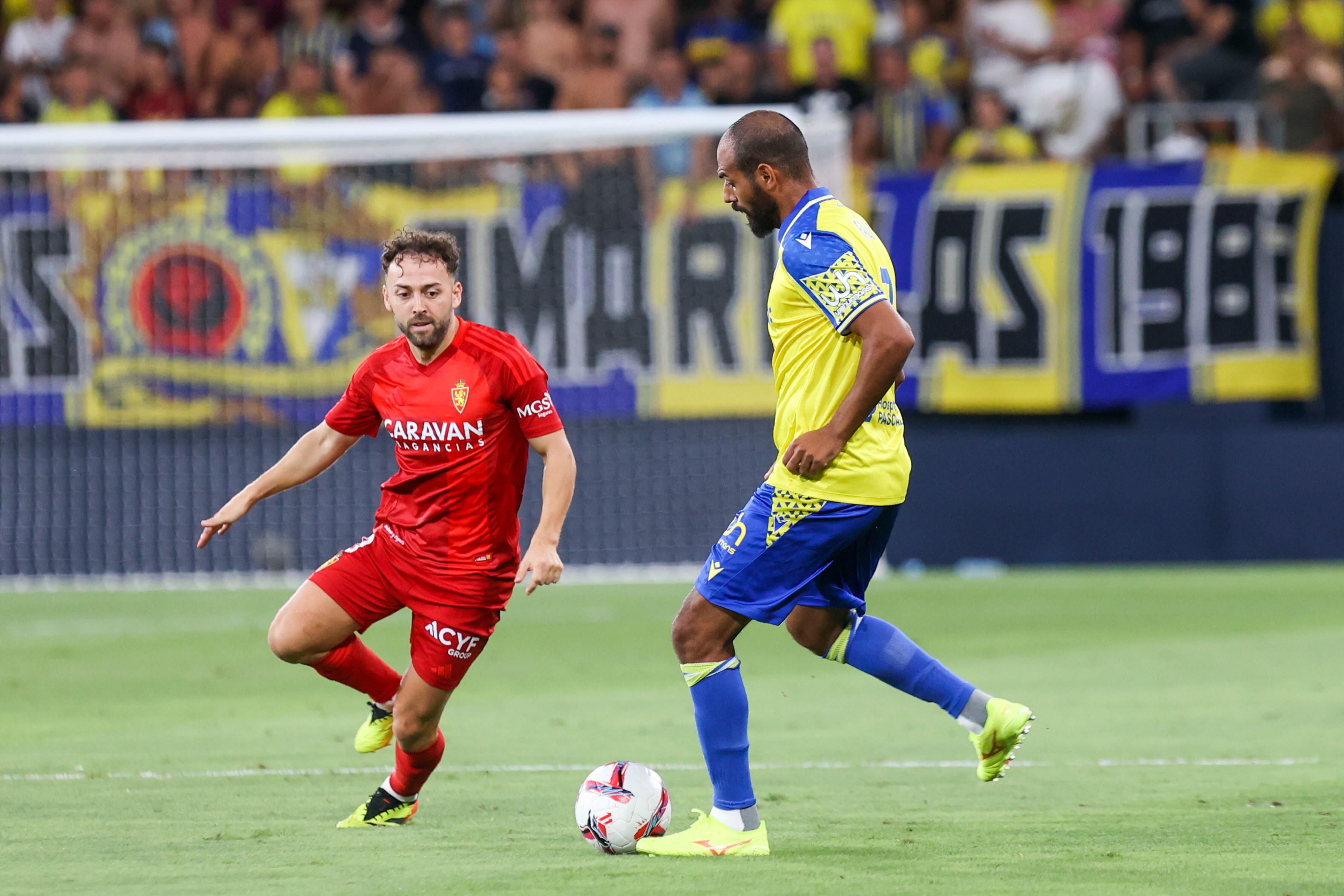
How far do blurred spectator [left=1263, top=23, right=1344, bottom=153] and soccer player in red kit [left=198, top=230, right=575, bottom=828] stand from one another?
1120cm

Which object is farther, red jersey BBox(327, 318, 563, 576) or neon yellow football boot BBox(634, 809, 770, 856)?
red jersey BBox(327, 318, 563, 576)

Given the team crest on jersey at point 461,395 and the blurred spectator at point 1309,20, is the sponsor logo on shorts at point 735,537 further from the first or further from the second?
the blurred spectator at point 1309,20

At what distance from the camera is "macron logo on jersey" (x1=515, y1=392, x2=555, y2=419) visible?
5.66 meters

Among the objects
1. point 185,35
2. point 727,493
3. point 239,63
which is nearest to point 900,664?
point 727,493

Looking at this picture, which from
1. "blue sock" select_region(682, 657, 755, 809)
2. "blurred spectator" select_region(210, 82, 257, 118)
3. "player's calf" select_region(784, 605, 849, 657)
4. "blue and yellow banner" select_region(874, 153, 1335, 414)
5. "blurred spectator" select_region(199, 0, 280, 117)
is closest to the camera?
"blue sock" select_region(682, 657, 755, 809)

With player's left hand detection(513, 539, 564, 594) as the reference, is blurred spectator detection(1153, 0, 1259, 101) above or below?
above

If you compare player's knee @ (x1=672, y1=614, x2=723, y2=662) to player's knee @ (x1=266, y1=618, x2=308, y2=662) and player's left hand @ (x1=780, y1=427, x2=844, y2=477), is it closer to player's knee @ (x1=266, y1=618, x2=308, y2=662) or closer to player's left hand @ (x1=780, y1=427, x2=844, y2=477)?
player's left hand @ (x1=780, y1=427, x2=844, y2=477)

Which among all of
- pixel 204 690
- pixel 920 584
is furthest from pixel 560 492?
pixel 920 584

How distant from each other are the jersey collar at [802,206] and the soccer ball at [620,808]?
4.89 ft

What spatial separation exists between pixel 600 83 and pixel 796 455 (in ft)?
39.0

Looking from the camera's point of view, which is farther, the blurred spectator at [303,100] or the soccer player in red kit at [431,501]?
the blurred spectator at [303,100]

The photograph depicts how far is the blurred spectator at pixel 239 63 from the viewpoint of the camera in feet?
54.5

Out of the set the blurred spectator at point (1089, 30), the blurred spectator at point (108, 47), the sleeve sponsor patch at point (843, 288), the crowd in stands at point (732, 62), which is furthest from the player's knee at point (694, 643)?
the blurred spectator at point (108, 47)

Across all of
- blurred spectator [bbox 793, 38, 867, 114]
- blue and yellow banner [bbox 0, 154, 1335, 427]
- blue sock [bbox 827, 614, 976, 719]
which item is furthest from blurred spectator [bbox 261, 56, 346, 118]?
blue sock [bbox 827, 614, 976, 719]
